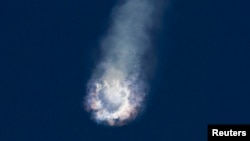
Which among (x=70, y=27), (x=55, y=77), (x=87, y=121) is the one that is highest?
(x=70, y=27)

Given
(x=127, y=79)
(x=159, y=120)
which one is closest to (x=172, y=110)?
(x=159, y=120)

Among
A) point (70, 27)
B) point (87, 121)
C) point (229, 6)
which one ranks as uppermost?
point (229, 6)

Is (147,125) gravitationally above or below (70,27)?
below

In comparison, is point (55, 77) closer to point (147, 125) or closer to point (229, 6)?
point (147, 125)

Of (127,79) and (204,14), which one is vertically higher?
(204,14)

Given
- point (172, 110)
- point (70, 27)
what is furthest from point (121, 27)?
point (172, 110)

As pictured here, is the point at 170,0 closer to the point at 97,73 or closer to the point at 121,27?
the point at 121,27
